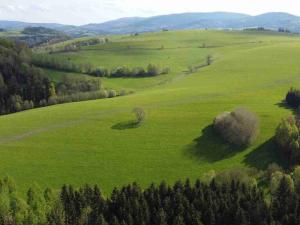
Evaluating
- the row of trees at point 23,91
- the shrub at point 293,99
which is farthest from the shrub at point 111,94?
the shrub at point 293,99

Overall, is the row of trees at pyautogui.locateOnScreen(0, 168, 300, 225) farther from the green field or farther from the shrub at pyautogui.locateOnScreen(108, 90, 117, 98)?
the shrub at pyautogui.locateOnScreen(108, 90, 117, 98)

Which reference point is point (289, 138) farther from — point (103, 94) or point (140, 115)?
point (103, 94)

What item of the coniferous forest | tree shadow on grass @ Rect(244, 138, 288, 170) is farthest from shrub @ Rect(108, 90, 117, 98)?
the coniferous forest

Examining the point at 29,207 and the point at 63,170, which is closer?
the point at 29,207

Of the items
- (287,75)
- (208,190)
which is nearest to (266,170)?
(208,190)

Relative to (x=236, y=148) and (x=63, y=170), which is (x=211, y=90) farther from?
(x=63, y=170)

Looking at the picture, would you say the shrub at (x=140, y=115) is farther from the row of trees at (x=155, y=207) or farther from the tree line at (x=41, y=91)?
the tree line at (x=41, y=91)
